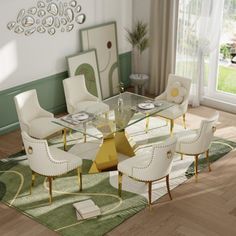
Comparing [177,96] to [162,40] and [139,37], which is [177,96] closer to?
[162,40]

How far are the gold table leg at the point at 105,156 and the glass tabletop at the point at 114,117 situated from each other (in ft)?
0.43

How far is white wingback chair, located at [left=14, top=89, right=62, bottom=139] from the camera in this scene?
640cm

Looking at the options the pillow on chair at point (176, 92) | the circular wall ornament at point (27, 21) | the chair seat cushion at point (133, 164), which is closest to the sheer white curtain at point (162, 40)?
the pillow on chair at point (176, 92)

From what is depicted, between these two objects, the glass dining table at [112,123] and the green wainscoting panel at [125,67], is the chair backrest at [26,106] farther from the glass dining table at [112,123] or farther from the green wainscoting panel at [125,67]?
the green wainscoting panel at [125,67]

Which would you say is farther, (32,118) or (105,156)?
(32,118)

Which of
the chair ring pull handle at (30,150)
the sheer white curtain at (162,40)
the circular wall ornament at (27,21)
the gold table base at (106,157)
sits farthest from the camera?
the sheer white curtain at (162,40)

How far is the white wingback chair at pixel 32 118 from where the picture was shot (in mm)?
6402

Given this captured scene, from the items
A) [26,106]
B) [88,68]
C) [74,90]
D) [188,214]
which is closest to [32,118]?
[26,106]

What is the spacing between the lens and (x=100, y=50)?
27.4 ft

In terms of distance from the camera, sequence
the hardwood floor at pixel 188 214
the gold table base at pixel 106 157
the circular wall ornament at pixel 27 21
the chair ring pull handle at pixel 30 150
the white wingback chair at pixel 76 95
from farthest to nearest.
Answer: the white wingback chair at pixel 76 95, the circular wall ornament at pixel 27 21, the gold table base at pixel 106 157, the chair ring pull handle at pixel 30 150, the hardwood floor at pixel 188 214

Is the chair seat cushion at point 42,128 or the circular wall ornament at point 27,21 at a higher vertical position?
the circular wall ornament at point 27,21

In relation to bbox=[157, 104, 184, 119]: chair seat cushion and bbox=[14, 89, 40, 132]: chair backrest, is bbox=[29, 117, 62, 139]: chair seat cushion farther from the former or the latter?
bbox=[157, 104, 184, 119]: chair seat cushion

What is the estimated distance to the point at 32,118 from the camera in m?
6.68

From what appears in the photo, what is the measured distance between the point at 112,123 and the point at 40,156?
116 cm
